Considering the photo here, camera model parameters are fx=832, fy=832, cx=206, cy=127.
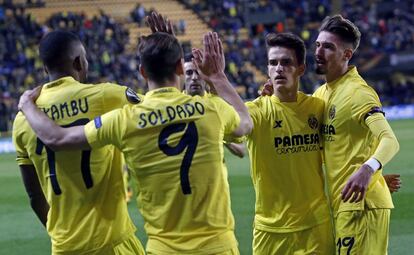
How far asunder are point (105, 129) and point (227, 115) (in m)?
0.68

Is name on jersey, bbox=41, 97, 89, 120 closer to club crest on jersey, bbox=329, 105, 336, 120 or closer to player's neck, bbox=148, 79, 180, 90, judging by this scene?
player's neck, bbox=148, 79, 180, 90

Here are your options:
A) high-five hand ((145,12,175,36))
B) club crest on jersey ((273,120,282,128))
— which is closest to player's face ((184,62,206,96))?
club crest on jersey ((273,120,282,128))

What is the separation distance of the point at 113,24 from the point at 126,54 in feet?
6.44

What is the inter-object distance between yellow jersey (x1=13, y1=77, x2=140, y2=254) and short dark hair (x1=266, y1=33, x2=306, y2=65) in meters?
1.42

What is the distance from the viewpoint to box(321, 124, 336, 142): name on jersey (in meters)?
5.86

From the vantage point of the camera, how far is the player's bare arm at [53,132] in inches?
179

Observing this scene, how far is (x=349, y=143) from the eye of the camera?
583 centimetres

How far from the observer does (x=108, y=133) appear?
451 centimetres

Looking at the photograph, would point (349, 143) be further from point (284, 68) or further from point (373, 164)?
point (284, 68)

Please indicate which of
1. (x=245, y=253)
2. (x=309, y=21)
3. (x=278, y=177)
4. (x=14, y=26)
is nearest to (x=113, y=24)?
(x=14, y=26)

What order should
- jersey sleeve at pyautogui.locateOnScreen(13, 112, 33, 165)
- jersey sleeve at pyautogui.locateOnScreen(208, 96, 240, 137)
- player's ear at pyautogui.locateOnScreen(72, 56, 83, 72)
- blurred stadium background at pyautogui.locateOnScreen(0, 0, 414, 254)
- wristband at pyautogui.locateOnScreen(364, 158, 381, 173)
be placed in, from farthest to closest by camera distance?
blurred stadium background at pyautogui.locateOnScreen(0, 0, 414, 254) → wristband at pyautogui.locateOnScreen(364, 158, 381, 173) → jersey sleeve at pyautogui.locateOnScreen(13, 112, 33, 165) → player's ear at pyautogui.locateOnScreen(72, 56, 83, 72) → jersey sleeve at pyautogui.locateOnScreen(208, 96, 240, 137)

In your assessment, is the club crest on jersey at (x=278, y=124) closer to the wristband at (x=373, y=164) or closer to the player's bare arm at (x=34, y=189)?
the wristband at (x=373, y=164)

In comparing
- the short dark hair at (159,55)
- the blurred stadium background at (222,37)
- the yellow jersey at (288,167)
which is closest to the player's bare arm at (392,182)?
the yellow jersey at (288,167)

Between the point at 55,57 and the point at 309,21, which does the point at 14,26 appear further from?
the point at 55,57
